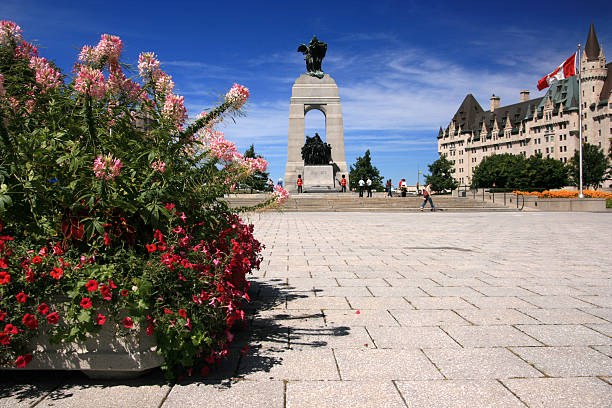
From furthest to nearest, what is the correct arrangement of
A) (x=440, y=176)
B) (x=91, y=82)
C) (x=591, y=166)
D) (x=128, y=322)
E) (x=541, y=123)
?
1. (x=541, y=123)
2. (x=440, y=176)
3. (x=591, y=166)
4. (x=91, y=82)
5. (x=128, y=322)

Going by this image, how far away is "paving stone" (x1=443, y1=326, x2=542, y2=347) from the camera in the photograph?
12.5 feet

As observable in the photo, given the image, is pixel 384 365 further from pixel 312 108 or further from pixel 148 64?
pixel 312 108

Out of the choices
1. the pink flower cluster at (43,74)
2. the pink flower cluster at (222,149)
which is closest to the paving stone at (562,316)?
the pink flower cluster at (222,149)

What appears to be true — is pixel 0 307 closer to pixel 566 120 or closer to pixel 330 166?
pixel 330 166

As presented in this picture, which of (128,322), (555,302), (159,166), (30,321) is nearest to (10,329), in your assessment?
(30,321)

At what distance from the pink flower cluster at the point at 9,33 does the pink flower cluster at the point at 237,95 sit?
5.08 feet

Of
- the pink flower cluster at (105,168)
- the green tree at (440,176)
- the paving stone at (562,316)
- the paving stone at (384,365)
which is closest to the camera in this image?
the pink flower cluster at (105,168)

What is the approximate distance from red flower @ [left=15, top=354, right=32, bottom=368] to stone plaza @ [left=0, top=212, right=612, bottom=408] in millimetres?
203

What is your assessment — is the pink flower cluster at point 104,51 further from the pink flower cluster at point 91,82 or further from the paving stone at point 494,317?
the paving stone at point 494,317

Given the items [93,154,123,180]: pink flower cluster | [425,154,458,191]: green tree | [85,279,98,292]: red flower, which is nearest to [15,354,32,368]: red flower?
[85,279,98,292]: red flower

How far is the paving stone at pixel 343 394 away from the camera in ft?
8.93

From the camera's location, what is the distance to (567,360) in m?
3.43

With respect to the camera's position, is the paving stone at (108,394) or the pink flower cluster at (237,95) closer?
the paving stone at (108,394)

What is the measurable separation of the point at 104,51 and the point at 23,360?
2.23 meters
